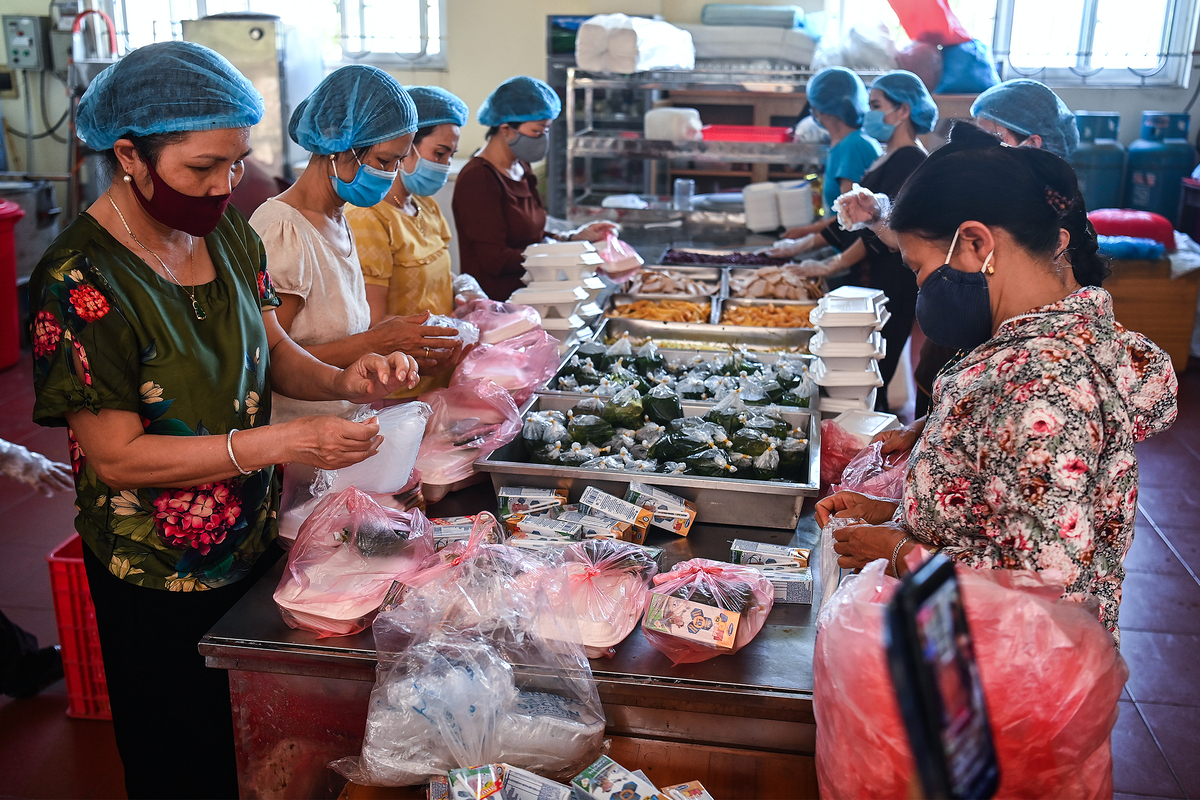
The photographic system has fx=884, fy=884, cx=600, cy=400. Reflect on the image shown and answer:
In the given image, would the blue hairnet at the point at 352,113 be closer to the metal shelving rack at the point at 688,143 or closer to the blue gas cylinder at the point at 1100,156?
the metal shelving rack at the point at 688,143

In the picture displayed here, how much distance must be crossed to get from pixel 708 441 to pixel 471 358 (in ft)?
2.51

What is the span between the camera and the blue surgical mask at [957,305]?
136 cm

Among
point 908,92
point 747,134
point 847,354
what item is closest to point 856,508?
point 847,354

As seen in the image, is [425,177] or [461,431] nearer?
[461,431]

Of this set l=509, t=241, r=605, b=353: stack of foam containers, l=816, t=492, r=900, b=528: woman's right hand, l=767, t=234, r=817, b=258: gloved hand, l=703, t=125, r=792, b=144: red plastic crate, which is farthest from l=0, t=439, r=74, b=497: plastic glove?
l=703, t=125, r=792, b=144: red plastic crate

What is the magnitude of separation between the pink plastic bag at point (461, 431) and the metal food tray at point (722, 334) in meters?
1.14

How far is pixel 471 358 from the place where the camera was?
241 centimetres

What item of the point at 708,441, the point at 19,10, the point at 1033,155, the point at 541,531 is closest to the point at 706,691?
the point at 541,531

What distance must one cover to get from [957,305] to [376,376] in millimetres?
1097

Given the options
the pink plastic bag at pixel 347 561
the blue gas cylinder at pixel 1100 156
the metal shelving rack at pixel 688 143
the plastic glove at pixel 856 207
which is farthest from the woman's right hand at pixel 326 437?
the blue gas cylinder at pixel 1100 156

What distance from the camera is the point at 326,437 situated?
142 cm

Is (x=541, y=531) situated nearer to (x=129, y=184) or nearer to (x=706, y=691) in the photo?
(x=706, y=691)

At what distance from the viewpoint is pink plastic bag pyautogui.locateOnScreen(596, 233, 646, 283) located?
3807 mm

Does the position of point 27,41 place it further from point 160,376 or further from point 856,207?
point 160,376
